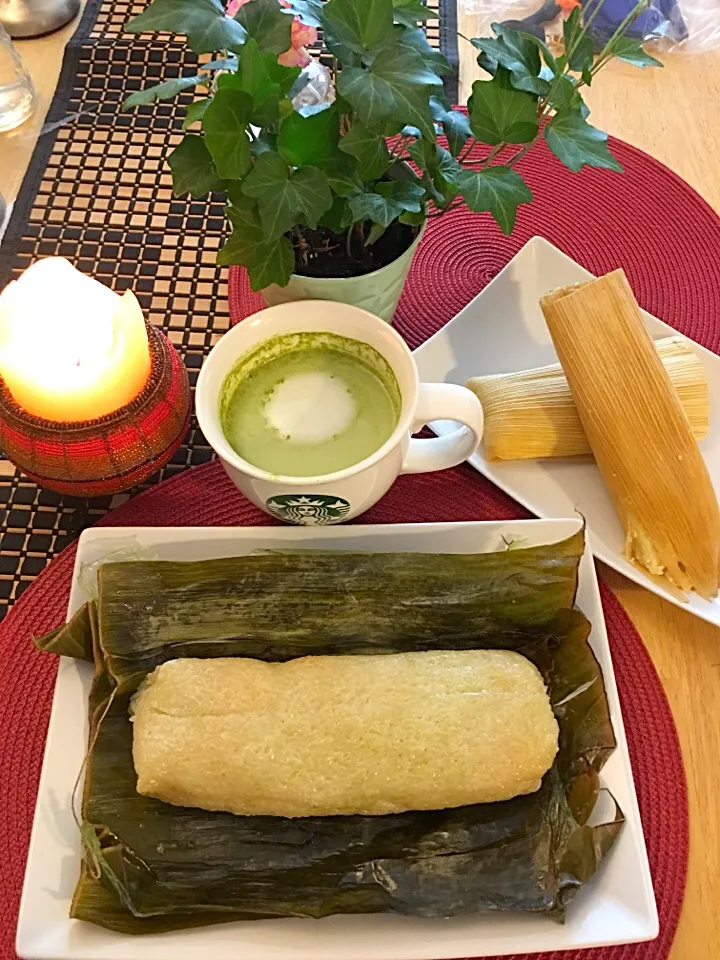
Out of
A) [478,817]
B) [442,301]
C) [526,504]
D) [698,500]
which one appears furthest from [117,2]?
[478,817]

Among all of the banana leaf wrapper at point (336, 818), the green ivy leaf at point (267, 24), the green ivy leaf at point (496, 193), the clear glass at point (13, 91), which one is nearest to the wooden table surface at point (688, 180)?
the clear glass at point (13, 91)

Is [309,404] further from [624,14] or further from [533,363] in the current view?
[624,14]

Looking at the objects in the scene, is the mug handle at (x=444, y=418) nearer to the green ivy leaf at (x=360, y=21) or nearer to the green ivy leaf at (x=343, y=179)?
the green ivy leaf at (x=343, y=179)

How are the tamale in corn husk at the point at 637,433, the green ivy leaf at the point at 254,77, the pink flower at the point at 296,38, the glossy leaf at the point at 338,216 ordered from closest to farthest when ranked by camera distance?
the green ivy leaf at the point at 254,77 < the glossy leaf at the point at 338,216 < the tamale in corn husk at the point at 637,433 < the pink flower at the point at 296,38

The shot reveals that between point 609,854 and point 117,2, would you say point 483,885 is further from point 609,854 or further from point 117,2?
point 117,2

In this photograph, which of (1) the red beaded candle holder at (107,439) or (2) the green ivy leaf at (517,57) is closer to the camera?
(2) the green ivy leaf at (517,57)
